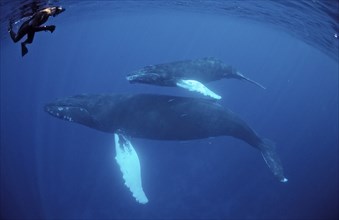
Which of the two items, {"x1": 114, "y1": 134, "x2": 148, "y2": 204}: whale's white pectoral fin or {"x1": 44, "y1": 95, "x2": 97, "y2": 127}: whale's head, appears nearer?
{"x1": 114, "y1": 134, "x2": 148, "y2": 204}: whale's white pectoral fin

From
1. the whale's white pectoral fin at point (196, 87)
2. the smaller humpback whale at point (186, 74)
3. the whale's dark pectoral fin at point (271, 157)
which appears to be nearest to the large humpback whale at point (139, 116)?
the smaller humpback whale at point (186, 74)

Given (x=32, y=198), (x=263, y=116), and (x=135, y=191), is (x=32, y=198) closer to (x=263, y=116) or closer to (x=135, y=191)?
(x=135, y=191)

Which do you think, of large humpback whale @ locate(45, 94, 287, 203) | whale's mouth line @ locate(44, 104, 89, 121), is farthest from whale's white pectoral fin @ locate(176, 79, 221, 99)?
whale's mouth line @ locate(44, 104, 89, 121)

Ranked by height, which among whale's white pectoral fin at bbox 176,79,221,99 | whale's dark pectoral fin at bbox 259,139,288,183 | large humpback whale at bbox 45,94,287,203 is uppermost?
whale's white pectoral fin at bbox 176,79,221,99

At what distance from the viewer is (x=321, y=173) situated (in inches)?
1053

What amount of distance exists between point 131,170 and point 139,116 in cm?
199

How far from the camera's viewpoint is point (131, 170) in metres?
11.6

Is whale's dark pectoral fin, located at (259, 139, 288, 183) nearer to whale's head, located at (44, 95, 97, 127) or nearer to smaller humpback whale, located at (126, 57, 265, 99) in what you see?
smaller humpback whale, located at (126, 57, 265, 99)

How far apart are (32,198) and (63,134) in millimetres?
9476

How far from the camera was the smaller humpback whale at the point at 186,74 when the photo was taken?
10.8m

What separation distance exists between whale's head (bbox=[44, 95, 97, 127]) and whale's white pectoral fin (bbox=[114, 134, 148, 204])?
1732 mm

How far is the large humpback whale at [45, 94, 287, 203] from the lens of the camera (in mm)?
12062

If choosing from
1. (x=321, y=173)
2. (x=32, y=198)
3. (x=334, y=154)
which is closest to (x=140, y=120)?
(x=32, y=198)

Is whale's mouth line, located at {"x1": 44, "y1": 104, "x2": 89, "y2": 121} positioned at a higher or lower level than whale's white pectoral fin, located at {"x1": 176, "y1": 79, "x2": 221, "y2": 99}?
lower
